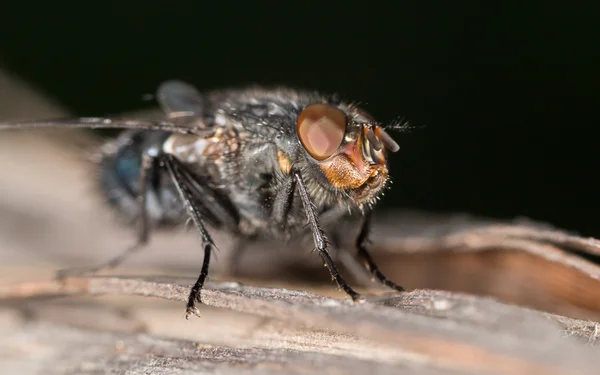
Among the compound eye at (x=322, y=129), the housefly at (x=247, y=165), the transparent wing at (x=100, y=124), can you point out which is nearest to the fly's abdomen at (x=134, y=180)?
the housefly at (x=247, y=165)

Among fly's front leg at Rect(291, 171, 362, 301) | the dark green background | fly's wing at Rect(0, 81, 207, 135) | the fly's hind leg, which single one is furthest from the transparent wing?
the dark green background

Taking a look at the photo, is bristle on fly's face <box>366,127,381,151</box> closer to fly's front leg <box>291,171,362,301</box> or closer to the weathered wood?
fly's front leg <box>291,171,362,301</box>

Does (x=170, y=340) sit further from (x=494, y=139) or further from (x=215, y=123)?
(x=494, y=139)

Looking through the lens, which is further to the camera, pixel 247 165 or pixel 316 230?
pixel 247 165

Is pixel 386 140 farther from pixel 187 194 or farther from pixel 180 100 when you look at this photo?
pixel 180 100

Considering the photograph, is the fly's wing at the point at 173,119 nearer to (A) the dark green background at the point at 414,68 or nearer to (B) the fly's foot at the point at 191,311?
(B) the fly's foot at the point at 191,311

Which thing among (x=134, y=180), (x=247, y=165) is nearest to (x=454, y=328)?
(x=247, y=165)
